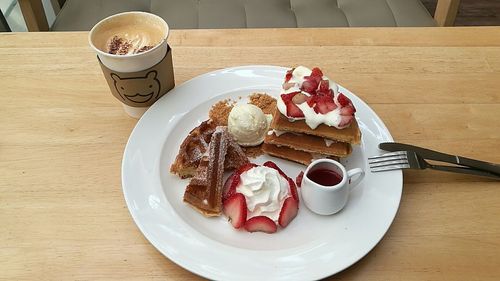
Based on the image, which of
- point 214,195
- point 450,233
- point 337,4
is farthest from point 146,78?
point 337,4

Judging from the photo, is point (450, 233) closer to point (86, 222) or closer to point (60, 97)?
point (86, 222)

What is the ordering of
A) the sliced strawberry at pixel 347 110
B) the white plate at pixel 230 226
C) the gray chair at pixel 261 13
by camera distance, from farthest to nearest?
the gray chair at pixel 261 13 < the sliced strawberry at pixel 347 110 < the white plate at pixel 230 226

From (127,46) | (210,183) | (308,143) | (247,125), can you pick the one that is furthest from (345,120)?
(127,46)

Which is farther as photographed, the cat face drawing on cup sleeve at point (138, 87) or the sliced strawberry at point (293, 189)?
the cat face drawing on cup sleeve at point (138, 87)

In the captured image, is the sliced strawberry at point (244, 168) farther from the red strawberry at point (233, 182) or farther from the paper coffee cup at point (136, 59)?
the paper coffee cup at point (136, 59)

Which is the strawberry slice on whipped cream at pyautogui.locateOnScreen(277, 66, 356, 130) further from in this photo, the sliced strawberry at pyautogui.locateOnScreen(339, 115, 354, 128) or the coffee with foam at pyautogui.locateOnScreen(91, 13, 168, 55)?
the coffee with foam at pyautogui.locateOnScreen(91, 13, 168, 55)

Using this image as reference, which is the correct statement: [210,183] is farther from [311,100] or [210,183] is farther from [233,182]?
[311,100]

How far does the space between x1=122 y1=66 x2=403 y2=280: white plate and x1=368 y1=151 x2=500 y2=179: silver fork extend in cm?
2

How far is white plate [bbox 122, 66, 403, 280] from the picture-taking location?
3.30 ft

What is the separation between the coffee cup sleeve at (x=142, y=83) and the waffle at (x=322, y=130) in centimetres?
33

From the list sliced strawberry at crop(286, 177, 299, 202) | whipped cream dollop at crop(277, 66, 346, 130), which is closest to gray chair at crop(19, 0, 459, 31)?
whipped cream dollop at crop(277, 66, 346, 130)

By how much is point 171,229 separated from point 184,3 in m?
1.25

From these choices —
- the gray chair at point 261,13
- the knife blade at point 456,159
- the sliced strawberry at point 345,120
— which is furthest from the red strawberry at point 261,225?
the gray chair at point 261,13

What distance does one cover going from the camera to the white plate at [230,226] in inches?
39.6
